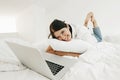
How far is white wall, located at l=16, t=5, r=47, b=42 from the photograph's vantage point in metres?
2.01

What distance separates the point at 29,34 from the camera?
2068mm

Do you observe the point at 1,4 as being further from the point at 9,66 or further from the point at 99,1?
the point at 99,1

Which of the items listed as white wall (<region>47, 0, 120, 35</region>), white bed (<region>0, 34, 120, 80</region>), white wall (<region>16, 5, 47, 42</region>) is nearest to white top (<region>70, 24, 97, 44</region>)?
white bed (<region>0, 34, 120, 80</region>)

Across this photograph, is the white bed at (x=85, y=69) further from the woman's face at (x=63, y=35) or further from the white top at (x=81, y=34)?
the white top at (x=81, y=34)

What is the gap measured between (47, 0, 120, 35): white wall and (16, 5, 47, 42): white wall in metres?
0.26

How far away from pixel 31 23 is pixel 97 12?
96 centimetres

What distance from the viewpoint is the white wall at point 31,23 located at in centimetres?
201

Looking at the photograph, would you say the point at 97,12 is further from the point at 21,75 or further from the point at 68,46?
the point at 21,75

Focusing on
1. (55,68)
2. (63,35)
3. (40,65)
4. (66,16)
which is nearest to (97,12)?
(66,16)

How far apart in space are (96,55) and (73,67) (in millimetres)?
221

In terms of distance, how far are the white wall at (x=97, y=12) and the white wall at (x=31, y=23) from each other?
0.26 meters

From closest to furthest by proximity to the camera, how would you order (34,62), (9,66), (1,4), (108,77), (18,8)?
1. (108,77)
2. (34,62)
3. (9,66)
4. (1,4)
5. (18,8)

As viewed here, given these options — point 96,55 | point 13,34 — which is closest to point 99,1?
point 13,34

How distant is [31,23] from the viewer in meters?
2.03
